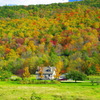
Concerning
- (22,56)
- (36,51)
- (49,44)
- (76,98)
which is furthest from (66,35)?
(76,98)

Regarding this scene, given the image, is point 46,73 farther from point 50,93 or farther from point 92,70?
point 50,93

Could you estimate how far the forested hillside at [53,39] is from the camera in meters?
90.2

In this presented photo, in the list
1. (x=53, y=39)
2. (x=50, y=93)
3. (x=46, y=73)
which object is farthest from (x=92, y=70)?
(x=53, y=39)

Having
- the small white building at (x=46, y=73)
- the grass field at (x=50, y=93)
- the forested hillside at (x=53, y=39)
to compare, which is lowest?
the grass field at (x=50, y=93)

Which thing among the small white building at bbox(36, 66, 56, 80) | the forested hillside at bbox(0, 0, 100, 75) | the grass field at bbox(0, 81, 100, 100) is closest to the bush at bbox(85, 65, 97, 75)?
the forested hillside at bbox(0, 0, 100, 75)

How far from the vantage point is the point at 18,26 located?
15375cm

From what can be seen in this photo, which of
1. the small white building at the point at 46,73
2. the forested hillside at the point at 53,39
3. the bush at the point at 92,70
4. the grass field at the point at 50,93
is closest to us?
the grass field at the point at 50,93

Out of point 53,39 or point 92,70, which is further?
point 53,39

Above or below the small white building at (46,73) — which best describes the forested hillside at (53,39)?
above

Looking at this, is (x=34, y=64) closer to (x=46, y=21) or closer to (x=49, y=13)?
(x=46, y=21)

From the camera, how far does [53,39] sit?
436ft

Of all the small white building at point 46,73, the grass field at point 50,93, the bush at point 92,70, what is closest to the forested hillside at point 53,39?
the bush at point 92,70

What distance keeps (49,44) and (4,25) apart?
46014 millimetres

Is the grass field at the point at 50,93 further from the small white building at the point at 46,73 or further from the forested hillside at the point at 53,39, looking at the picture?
the forested hillside at the point at 53,39
